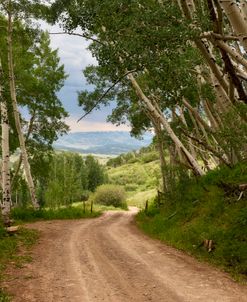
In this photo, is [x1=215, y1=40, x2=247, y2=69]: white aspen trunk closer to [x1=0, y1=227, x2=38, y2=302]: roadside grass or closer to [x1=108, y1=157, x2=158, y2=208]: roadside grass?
[x1=0, y1=227, x2=38, y2=302]: roadside grass

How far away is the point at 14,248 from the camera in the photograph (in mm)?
13234

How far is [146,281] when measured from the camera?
9.33 m

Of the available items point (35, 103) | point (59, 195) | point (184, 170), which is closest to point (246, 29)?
point (184, 170)

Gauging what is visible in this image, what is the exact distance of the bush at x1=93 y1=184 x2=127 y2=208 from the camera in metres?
50.1

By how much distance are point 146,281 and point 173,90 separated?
5899 mm

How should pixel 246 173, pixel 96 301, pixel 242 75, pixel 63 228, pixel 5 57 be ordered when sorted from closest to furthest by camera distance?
pixel 96 301, pixel 242 75, pixel 246 173, pixel 63 228, pixel 5 57

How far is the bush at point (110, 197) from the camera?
50.1 metres

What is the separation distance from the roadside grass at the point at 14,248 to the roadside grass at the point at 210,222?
5.18m

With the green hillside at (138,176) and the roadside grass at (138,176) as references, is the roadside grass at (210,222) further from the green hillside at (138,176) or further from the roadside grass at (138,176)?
the roadside grass at (138,176)

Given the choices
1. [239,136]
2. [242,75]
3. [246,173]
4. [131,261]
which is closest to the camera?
[242,75]

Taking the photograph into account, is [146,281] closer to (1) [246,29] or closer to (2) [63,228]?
(1) [246,29]

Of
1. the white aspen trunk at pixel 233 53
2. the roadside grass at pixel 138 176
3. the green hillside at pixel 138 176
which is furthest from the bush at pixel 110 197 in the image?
the roadside grass at pixel 138 176

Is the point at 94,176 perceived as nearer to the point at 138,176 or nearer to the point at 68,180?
the point at 138,176

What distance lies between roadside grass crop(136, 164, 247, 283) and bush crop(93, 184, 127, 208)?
97.2 feet
